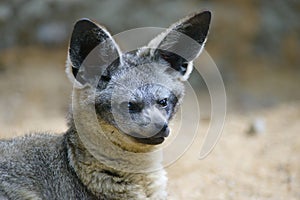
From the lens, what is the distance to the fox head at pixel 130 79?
4.50 metres

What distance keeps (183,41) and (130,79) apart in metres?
0.59

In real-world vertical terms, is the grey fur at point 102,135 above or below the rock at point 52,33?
below

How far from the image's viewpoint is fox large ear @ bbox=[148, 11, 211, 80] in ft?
15.9

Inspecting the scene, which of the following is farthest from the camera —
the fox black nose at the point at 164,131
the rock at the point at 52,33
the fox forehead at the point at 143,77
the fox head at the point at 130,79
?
the rock at the point at 52,33

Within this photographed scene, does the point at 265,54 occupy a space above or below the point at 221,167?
above

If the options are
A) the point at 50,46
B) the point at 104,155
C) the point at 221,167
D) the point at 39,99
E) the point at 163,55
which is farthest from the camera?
the point at 50,46

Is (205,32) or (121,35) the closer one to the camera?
(205,32)

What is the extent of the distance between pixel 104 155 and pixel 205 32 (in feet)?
4.26

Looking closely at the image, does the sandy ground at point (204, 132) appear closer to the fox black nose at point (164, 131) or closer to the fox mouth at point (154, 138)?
the fox mouth at point (154, 138)

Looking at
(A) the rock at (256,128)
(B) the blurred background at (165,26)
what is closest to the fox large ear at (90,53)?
(A) the rock at (256,128)

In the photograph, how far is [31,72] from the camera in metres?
9.90

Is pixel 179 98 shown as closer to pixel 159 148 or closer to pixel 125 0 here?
pixel 159 148

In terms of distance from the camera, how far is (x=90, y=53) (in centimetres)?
468

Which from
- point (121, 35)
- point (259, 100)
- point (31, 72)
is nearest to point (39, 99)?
point (31, 72)
